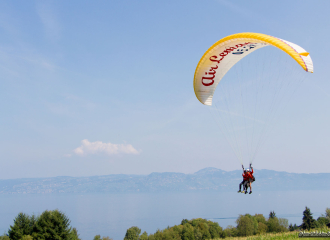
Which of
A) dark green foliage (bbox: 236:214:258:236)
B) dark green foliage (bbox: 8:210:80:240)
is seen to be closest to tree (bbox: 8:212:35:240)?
dark green foliage (bbox: 8:210:80:240)

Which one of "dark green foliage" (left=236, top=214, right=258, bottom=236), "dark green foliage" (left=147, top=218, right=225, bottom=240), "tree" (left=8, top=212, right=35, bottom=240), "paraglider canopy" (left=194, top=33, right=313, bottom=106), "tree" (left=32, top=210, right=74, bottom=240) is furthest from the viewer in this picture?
"dark green foliage" (left=236, top=214, right=258, bottom=236)

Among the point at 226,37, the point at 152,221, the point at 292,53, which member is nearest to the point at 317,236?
the point at 292,53

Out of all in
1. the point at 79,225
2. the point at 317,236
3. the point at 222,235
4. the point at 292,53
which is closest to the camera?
the point at 292,53

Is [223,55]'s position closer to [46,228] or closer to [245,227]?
[46,228]

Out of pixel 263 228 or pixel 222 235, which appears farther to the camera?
pixel 263 228

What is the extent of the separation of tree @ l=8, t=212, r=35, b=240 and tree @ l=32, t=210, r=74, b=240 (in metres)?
1.50

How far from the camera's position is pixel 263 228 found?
72.7 metres

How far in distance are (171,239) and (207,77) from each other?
5594 centimetres

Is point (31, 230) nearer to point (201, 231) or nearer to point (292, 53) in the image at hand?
point (292, 53)

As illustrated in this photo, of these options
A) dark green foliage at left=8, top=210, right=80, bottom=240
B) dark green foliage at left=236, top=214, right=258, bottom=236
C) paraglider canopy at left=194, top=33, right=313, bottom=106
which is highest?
paraglider canopy at left=194, top=33, right=313, bottom=106

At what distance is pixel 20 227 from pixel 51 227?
3.84 m

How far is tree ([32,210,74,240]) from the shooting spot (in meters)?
24.2

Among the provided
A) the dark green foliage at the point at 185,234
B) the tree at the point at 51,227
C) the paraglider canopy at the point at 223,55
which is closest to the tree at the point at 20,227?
the tree at the point at 51,227

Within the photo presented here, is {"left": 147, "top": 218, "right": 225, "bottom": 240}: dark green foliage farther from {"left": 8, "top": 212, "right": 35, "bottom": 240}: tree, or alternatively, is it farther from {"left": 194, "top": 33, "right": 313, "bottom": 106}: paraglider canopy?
{"left": 194, "top": 33, "right": 313, "bottom": 106}: paraglider canopy
